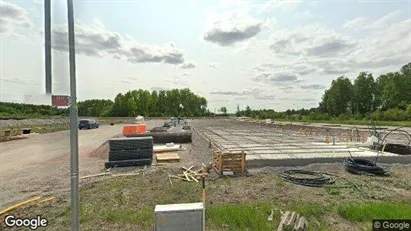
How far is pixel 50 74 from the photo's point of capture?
3.51 meters

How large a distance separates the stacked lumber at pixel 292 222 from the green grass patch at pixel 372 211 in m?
1.43

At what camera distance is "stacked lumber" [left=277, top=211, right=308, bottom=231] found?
220 inches

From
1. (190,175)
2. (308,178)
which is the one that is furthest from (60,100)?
(308,178)

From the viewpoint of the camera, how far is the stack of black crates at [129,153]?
12.8 m

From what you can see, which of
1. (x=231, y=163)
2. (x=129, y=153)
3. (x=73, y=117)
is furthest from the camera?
(x=129, y=153)

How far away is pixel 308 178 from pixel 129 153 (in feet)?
25.6

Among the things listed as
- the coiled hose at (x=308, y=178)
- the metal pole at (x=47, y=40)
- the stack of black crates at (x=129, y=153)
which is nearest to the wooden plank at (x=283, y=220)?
the coiled hose at (x=308, y=178)

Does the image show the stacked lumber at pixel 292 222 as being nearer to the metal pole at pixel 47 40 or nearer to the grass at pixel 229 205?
the grass at pixel 229 205

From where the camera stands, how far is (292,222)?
19.1ft

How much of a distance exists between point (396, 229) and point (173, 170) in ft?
24.4

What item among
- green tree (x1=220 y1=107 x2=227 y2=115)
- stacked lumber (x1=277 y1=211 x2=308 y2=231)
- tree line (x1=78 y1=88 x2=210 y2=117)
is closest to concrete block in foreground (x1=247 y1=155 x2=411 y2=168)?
stacked lumber (x1=277 y1=211 x2=308 y2=231)

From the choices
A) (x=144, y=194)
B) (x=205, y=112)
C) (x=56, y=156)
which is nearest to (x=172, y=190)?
(x=144, y=194)

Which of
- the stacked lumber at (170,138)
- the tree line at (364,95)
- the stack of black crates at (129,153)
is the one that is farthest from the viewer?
the tree line at (364,95)

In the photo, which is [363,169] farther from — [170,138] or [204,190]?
[170,138]
